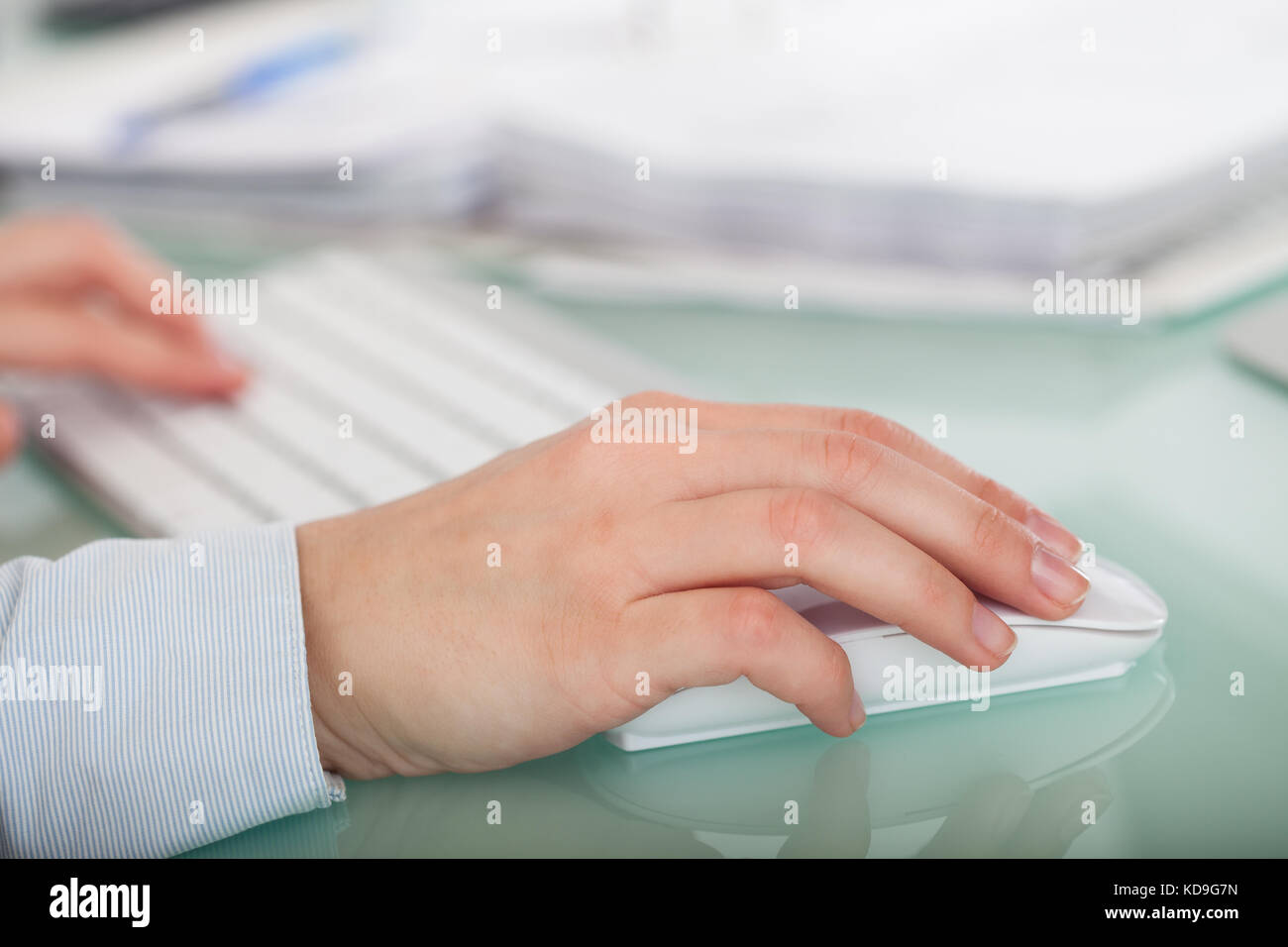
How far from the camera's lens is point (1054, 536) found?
51cm

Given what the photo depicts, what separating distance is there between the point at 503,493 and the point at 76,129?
770 mm

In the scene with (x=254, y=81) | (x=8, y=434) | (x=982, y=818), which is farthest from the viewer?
(x=254, y=81)

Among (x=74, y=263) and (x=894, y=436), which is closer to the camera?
(x=894, y=436)

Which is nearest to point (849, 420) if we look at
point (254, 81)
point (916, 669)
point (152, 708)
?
point (916, 669)

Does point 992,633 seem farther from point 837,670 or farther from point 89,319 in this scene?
point 89,319

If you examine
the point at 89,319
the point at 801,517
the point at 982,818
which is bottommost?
the point at 982,818

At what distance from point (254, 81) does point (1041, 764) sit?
99 centimetres

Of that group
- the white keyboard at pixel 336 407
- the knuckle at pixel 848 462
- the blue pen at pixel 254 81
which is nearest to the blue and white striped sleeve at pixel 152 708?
the white keyboard at pixel 336 407

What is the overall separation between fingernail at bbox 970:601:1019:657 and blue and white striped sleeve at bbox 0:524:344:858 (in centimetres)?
26

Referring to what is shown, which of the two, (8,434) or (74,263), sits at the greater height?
(74,263)

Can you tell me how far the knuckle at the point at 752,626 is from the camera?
18.3 inches

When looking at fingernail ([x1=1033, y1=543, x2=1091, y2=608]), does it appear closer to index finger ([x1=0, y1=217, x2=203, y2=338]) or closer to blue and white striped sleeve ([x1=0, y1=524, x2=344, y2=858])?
blue and white striped sleeve ([x1=0, y1=524, x2=344, y2=858])

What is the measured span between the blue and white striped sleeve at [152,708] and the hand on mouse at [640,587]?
2 centimetres

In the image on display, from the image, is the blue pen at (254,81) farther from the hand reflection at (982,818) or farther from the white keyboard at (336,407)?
the hand reflection at (982,818)
